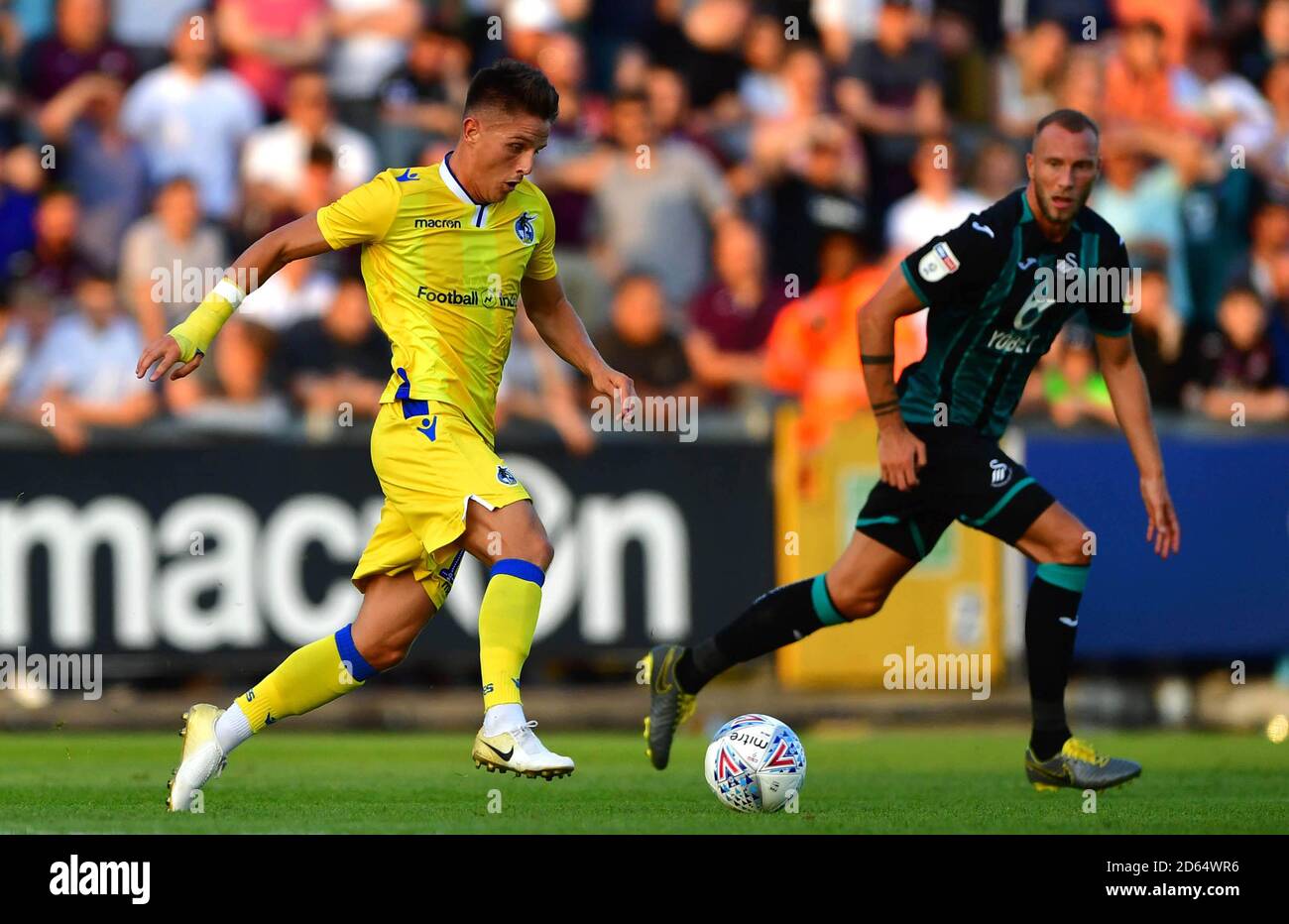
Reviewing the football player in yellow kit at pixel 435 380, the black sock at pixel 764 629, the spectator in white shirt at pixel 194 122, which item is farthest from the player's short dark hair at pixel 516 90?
the spectator in white shirt at pixel 194 122

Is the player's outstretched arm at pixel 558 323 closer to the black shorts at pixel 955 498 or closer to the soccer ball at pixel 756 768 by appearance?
the black shorts at pixel 955 498

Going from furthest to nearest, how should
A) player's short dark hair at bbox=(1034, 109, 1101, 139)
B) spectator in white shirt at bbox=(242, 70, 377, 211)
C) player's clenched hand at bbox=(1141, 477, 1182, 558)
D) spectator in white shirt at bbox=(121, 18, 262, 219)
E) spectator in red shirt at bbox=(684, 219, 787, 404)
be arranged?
spectator in white shirt at bbox=(121, 18, 262, 219) < spectator in white shirt at bbox=(242, 70, 377, 211) < spectator in red shirt at bbox=(684, 219, 787, 404) < player's clenched hand at bbox=(1141, 477, 1182, 558) < player's short dark hair at bbox=(1034, 109, 1101, 139)

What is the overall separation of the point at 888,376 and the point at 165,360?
2910mm

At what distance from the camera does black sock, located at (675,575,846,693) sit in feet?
29.2

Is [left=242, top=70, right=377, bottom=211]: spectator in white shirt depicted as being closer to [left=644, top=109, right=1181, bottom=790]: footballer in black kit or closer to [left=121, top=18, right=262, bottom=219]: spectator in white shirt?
[left=121, top=18, right=262, bottom=219]: spectator in white shirt

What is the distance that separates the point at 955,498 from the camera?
8555 mm

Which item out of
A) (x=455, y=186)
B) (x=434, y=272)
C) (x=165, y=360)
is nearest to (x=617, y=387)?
(x=434, y=272)

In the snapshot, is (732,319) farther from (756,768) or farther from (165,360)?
(165,360)

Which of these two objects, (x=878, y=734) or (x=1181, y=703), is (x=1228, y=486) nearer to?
(x=1181, y=703)

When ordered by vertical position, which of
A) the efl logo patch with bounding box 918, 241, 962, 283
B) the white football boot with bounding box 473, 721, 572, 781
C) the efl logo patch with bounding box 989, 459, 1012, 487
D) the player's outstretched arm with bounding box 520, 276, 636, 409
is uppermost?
the efl logo patch with bounding box 918, 241, 962, 283

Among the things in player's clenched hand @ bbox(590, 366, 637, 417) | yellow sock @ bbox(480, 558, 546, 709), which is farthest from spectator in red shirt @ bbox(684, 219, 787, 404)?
yellow sock @ bbox(480, 558, 546, 709)

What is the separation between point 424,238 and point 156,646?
18.9 ft
